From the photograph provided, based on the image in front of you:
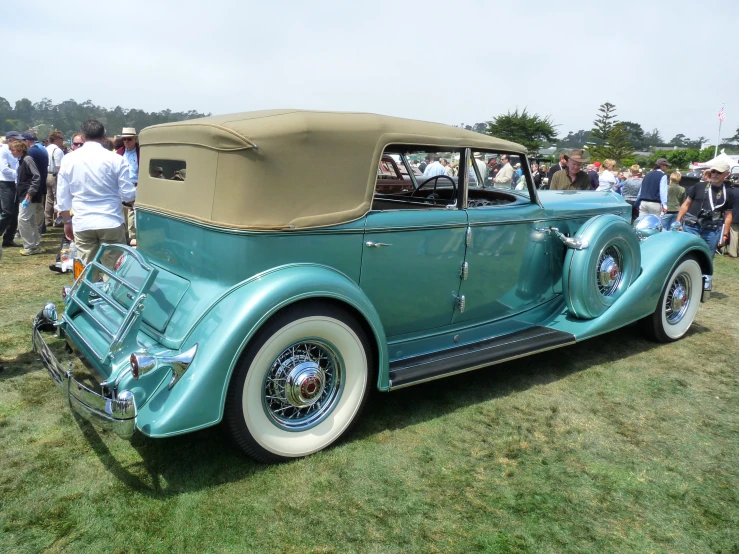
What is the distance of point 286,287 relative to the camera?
107 inches

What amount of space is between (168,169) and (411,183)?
232 cm

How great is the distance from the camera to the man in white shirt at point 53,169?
10.1 meters

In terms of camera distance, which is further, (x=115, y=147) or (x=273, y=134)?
(x=115, y=147)

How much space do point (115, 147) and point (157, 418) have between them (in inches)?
264

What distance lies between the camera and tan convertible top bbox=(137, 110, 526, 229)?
9.25 ft

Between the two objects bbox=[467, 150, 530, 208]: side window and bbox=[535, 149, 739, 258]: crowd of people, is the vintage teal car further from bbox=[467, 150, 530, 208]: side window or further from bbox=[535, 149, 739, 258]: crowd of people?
bbox=[535, 149, 739, 258]: crowd of people

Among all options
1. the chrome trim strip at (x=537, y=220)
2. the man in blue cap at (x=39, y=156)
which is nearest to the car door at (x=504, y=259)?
the chrome trim strip at (x=537, y=220)

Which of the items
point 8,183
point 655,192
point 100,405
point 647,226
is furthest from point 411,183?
point 8,183

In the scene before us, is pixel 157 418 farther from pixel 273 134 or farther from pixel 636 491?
pixel 636 491

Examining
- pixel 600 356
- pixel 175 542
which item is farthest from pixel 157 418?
pixel 600 356

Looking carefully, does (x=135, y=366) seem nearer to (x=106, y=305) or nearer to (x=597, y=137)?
(x=106, y=305)

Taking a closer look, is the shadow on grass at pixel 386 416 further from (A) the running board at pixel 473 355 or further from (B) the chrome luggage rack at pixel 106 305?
(B) the chrome luggage rack at pixel 106 305

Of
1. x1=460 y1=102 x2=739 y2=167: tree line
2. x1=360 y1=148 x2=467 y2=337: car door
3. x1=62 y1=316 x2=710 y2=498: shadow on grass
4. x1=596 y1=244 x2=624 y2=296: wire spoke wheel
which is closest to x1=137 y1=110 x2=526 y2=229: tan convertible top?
x1=360 y1=148 x2=467 y2=337: car door

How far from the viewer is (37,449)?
116 inches
